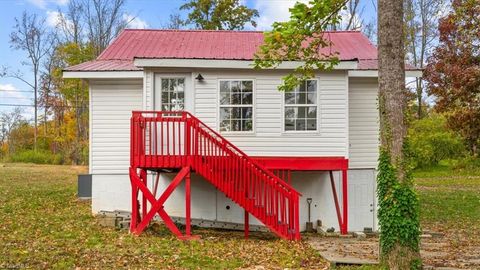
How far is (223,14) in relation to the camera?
30906mm

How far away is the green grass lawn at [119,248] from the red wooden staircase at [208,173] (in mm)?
489

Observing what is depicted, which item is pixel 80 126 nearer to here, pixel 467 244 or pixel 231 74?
pixel 231 74

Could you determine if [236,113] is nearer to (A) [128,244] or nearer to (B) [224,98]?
(B) [224,98]

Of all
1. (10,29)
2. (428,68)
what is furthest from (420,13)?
(10,29)

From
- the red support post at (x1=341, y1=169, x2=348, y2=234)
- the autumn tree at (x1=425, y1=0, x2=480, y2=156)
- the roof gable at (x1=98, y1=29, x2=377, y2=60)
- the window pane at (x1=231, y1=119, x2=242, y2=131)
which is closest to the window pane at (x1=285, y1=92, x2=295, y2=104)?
the window pane at (x1=231, y1=119, x2=242, y2=131)

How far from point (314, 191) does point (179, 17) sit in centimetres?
2415

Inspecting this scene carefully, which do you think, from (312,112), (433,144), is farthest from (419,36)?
(312,112)

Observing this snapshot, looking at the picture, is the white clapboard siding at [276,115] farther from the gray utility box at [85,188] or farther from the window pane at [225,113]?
the gray utility box at [85,188]

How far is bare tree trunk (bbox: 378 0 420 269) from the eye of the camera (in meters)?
7.03

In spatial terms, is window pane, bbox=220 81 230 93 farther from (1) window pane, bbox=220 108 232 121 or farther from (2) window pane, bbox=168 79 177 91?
(2) window pane, bbox=168 79 177 91

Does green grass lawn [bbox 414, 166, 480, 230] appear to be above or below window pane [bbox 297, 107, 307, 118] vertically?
below

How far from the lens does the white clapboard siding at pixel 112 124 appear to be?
41.4 feet

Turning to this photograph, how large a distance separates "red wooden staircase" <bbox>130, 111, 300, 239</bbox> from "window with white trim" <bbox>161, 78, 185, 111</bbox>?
1.45 metres

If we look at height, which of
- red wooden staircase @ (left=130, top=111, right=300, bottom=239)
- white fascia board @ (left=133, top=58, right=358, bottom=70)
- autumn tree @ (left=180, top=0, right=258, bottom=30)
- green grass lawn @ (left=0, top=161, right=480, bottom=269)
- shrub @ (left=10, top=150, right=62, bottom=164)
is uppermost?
autumn tree @ (left=180, top=0, right=258, bottom=30)
